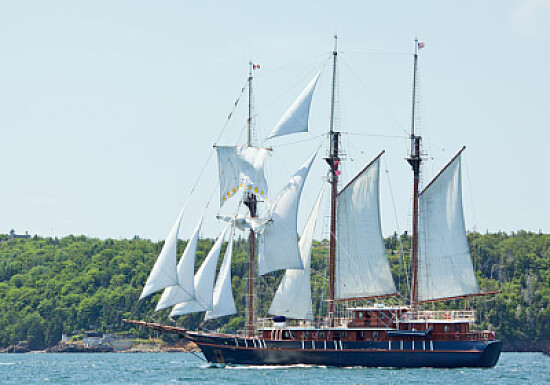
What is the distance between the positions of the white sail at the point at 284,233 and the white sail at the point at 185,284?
213 inches

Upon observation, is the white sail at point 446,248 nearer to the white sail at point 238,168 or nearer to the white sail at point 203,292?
the white sail at point 238,168

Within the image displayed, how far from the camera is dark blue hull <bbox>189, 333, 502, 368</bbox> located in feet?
266

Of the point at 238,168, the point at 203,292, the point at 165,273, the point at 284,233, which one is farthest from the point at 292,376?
the point at 238,168

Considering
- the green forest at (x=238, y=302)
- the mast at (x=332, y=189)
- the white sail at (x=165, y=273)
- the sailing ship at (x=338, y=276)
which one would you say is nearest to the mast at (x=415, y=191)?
the sailing ship at (x=338, y=276)

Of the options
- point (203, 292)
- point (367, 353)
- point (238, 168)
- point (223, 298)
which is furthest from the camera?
point (238, 168)

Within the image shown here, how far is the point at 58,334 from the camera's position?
7372 inches

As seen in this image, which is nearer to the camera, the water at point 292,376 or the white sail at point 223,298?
the water at point 292,376

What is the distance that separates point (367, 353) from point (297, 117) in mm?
17989

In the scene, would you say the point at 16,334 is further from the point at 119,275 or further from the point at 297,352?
the point at 297,352

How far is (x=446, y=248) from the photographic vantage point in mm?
84250

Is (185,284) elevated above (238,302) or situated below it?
below

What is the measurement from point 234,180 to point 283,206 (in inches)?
178

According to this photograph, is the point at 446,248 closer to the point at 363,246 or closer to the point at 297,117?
the point at 363,246

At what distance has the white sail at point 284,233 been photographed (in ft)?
275
